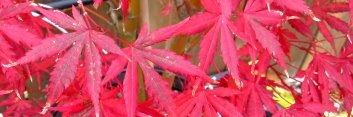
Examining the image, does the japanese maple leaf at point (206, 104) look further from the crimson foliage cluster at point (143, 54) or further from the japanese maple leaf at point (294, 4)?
the japanese maple leaf at point (294, 4)

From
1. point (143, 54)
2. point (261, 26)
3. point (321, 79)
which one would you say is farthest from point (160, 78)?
point (321, 79)

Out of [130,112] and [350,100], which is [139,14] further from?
[350,100]

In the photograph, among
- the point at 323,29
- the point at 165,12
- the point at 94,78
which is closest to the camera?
the point at 94,78

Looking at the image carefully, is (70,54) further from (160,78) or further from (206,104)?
(206,104)

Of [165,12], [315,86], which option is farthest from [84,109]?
[165,12]

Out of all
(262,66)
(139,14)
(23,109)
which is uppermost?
(139,14)

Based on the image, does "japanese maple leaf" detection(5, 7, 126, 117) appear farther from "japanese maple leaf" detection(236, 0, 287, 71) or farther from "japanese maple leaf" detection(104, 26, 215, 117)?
"japanese maple leaf" detection(236, 0, 287, 71)
